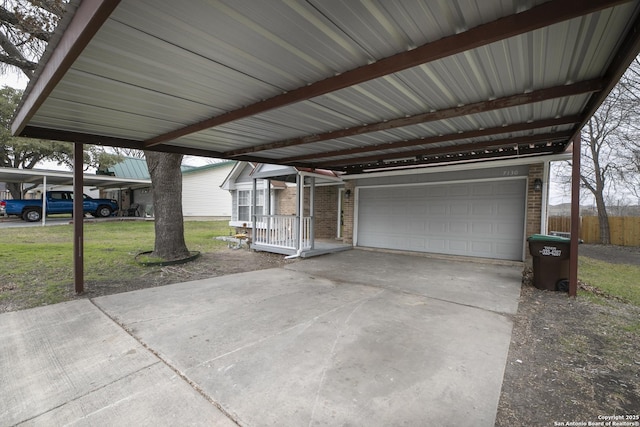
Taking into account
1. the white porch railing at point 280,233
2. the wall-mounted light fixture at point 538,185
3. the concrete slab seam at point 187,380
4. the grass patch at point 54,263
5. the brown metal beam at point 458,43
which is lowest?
the grass patch at point 54,263

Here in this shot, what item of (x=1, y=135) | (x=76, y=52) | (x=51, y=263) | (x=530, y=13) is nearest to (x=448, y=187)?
(x=530, y=13)

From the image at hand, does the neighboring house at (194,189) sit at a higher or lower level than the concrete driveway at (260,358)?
higher

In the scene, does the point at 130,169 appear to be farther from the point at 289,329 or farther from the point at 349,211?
the point at 289,329

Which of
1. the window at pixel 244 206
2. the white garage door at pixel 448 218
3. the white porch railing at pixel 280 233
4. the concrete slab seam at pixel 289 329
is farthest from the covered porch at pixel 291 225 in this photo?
the concrete slab seam at pixel 289 329

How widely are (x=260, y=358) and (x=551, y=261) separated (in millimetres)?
5486

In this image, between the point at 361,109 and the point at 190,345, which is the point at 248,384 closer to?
the point at 190,345

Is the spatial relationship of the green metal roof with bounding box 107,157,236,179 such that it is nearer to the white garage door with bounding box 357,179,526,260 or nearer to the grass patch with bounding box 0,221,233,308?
the grass patch with bounding box 0,221,233,308

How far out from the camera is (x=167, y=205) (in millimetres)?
7855

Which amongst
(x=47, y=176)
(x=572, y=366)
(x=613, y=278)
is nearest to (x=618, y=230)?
(x=613, y=278)

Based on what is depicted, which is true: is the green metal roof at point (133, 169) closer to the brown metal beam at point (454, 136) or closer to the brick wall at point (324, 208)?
the brick wall at point (324, 208)

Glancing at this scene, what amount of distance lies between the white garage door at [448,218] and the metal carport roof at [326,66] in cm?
302

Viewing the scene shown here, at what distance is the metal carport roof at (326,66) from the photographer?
1967 mm

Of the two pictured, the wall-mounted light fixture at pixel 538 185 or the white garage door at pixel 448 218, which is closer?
the wall-mounted light fixture at pixel 538 185

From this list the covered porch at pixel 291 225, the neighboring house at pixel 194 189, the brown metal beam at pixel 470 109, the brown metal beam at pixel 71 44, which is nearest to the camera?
the brown metal beam at pixel 71 44
